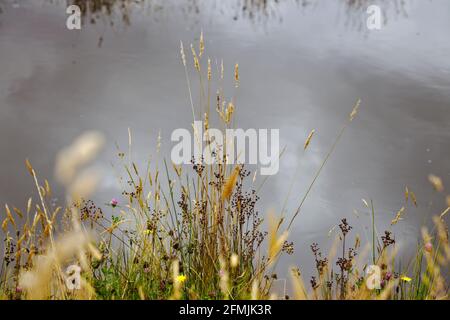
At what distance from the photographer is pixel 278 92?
5359mm

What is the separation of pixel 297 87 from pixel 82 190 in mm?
3651

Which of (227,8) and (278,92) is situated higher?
(227,8)

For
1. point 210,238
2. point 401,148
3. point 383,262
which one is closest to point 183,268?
point 210,238

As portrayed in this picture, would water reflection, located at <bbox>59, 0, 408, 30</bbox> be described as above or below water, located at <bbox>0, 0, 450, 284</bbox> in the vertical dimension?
above

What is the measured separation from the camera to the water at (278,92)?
394cm

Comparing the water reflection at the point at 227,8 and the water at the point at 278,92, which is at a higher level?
the water reflection at the point at 227,8

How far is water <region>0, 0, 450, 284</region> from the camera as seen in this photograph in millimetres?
3936

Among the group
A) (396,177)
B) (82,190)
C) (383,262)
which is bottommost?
(396,177)

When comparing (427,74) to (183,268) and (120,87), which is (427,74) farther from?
(183,268)

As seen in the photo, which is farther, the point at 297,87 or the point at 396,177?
the point at 297,87

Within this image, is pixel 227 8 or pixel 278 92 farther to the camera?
pixel 227 8

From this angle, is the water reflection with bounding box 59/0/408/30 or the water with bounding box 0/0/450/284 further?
the water reflection with bounding box 59/0/408/30

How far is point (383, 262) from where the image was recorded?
2.31 meters
